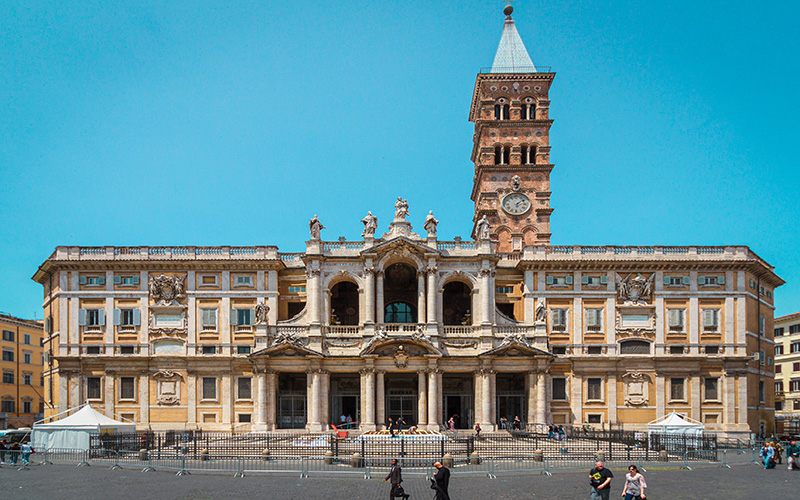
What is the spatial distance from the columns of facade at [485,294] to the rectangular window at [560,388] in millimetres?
7394

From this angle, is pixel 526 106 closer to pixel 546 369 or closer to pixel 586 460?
pixel 546 369

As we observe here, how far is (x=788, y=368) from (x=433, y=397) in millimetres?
50817

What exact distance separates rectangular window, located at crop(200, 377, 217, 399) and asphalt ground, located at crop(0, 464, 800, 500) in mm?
21681

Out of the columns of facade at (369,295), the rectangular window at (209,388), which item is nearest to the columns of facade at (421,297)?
the columns of facade at (369,295)

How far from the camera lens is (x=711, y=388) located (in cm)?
5666

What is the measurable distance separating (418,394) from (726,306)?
2557cm

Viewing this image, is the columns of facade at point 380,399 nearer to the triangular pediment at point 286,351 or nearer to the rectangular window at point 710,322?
the triangular pediment at point 286,351

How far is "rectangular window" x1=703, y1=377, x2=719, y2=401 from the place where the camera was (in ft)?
186

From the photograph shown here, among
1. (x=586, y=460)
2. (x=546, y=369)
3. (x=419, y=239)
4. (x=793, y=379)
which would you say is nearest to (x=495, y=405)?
(x=546, y=369)

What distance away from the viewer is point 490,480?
3092 cm

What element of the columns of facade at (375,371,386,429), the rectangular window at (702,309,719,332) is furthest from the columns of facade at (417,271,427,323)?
the rectangular window at (702,309,719,332)

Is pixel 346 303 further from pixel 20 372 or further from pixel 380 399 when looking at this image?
pixel 20 372

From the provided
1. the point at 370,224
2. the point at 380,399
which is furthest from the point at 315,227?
the point at 380,399

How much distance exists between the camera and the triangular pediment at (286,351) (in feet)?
177
